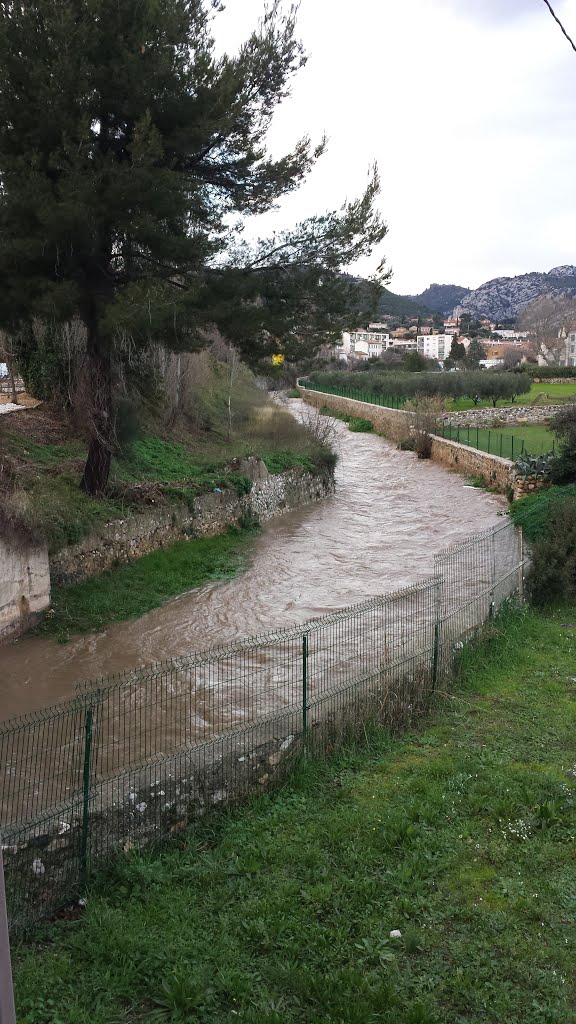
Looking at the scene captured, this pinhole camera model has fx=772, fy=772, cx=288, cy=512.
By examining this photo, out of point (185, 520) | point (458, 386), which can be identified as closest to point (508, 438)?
point (458, 386)

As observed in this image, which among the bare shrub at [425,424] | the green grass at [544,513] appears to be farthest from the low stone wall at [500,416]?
the green grass at [544,513]

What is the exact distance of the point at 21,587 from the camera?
13.1m

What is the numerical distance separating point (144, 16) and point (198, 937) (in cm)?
1361

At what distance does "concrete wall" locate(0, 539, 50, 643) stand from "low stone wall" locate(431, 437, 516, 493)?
653 inches

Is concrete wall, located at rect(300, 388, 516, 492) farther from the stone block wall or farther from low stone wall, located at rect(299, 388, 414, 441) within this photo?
the stone block wall

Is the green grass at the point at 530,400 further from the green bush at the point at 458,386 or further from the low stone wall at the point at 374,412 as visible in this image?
the low stone wall at the point at 374,412

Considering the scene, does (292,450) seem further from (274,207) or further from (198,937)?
(198,937)

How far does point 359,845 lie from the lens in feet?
20.6

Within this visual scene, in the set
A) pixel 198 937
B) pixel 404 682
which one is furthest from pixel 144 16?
pixel 198 937

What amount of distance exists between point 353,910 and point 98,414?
12.6 metres

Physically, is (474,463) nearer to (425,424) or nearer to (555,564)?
(425,424)

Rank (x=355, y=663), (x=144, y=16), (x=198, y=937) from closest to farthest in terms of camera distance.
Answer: (x=198, y=937) → (x=355, y=663) → (x=144, y=16)

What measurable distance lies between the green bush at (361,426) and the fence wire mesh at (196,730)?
3393 centimetres

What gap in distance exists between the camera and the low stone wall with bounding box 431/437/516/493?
26.8 metres
